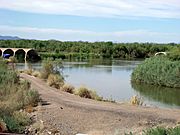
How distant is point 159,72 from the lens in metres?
56.3

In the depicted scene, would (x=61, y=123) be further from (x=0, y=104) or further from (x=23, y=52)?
(x=23, y=52)

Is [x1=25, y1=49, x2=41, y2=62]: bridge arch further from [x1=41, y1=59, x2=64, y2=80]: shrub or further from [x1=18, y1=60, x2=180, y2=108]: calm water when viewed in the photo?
[x1=41, y1=59, x2=64, y2=80]: shrub

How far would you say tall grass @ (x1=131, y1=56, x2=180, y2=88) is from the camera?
53062 millimetres

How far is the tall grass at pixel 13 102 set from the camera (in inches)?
533

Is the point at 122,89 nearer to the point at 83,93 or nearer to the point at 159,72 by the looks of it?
the point at 159,72

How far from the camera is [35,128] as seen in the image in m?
13.8

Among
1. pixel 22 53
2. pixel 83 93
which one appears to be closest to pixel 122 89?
pixel 83 93

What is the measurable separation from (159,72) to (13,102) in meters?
41.1

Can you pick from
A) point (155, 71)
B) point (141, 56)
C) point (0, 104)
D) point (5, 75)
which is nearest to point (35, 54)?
point (141, 56)

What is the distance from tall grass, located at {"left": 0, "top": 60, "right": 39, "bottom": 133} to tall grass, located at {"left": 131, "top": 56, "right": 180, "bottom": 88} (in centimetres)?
3289

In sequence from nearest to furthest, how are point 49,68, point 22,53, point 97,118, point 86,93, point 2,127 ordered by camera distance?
point 2,127
point 97,118
point 86,93
point 49,68
point 22,53

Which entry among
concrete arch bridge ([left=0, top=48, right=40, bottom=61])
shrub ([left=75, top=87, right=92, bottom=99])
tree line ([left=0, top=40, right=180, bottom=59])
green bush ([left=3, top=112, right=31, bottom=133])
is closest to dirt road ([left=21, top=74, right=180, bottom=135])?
green bush ([left=3, top=112, right=31, bottom=133])

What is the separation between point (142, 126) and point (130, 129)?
0.76 m

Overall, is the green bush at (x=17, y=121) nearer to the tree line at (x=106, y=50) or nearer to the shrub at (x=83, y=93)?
the shrub at (x=83, y=93)
